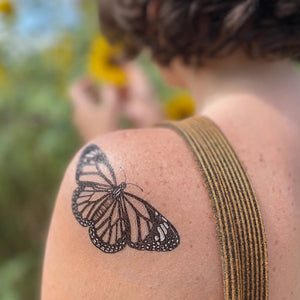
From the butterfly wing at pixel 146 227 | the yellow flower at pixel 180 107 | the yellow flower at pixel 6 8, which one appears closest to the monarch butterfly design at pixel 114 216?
the butterfly wing at pixel 146 227

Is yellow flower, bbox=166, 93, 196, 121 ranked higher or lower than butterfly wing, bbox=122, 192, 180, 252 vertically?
higher

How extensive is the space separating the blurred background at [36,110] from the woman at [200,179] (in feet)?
3.49

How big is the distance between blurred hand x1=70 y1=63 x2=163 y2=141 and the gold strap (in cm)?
82

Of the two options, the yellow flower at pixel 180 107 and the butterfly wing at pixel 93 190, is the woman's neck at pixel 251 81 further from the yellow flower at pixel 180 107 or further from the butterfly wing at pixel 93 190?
the yellow flower at pixel 180 107

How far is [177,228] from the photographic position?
2.67ft

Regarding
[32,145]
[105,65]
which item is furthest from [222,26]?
[32,145]

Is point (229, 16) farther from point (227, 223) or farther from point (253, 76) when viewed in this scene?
point (227, 223)

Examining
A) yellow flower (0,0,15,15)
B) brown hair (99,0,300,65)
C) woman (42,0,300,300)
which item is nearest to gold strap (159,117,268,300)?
woman (42,0,300,300)

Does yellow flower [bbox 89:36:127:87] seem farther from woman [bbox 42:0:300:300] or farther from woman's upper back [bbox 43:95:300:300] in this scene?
woman's upper back [bbox 43:95:300:300]

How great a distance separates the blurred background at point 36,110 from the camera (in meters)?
2.07

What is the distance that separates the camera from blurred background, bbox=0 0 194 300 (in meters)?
2.07

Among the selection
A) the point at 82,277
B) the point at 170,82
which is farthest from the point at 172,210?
the point at 170,82

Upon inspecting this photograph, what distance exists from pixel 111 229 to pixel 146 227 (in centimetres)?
5

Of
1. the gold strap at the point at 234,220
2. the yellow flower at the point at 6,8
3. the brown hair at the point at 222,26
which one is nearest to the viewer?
the gold strap at the point at 234,220
